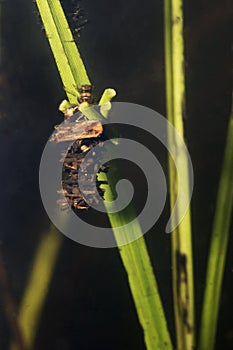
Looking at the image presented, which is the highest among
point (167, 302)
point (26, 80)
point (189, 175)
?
point (26, 80)

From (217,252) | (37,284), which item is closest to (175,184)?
(217,252)

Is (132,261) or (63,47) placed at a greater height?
(63,47)

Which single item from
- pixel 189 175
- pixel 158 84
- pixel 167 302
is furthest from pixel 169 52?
pixel 167 302

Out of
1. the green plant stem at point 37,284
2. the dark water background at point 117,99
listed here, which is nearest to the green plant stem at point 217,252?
the dark water background at point 117,99

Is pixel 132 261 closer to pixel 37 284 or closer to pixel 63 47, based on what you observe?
pixel 37 284

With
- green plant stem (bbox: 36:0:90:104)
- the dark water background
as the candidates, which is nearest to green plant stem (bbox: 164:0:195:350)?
the dark water background

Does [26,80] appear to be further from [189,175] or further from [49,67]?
[189,175]
